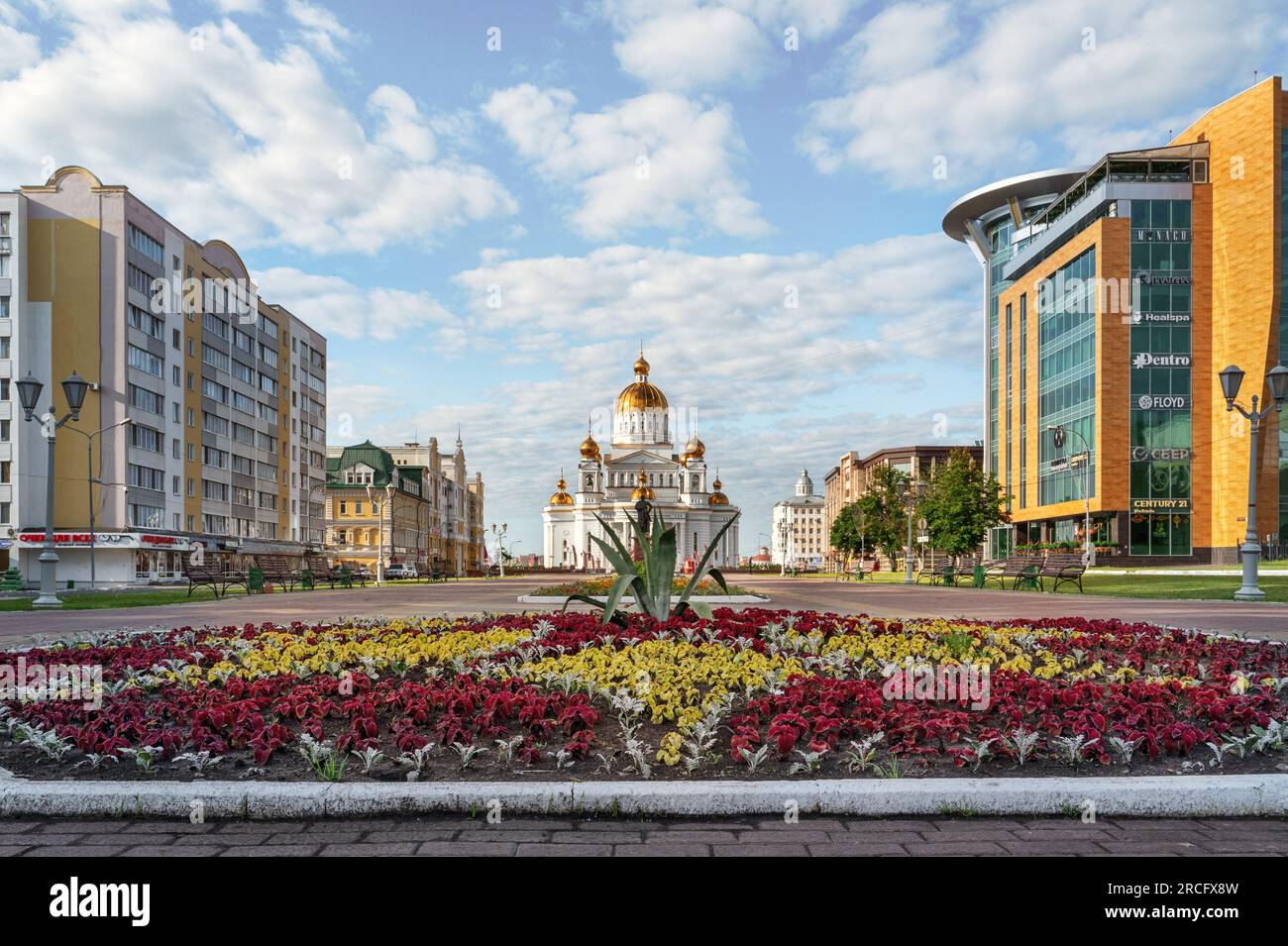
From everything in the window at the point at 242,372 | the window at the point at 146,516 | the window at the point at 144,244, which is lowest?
the window at the point at 146,516

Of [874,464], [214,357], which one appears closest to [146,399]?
[214,357]

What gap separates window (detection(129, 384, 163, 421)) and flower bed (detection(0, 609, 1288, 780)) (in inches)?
1981

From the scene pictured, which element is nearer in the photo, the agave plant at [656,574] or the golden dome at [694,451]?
the agave plant at [656,574]

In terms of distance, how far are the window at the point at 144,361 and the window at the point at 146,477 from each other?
5761mm

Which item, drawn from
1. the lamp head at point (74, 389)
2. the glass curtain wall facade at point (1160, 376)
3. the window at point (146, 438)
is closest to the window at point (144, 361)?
the window at point (146, 438)

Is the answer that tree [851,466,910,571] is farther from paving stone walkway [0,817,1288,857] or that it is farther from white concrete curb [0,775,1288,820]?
paving stone walkway [0,817,1288,857]

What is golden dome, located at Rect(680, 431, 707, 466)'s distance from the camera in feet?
388

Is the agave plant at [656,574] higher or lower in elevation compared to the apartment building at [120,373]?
lower

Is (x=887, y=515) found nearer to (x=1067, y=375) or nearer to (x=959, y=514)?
(x=1067, y=375)

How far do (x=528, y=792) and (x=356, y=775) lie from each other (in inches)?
44.6

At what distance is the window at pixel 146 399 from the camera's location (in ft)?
175

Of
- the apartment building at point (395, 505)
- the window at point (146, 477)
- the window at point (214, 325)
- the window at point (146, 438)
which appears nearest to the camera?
the window at point (146, 477)

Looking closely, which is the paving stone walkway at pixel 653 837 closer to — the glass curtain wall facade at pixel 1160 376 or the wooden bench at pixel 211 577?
the wooden bench at pixel 211 577
